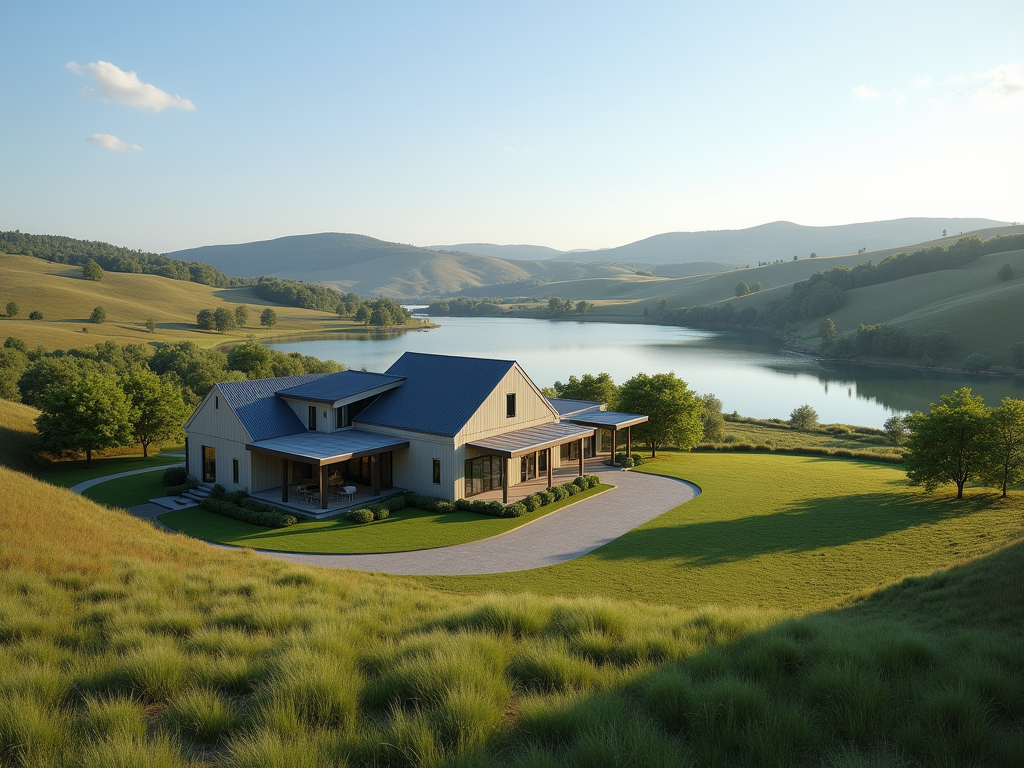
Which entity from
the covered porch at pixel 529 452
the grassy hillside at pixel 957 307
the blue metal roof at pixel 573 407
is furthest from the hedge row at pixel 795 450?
the grassy hillside at pixel 957 307

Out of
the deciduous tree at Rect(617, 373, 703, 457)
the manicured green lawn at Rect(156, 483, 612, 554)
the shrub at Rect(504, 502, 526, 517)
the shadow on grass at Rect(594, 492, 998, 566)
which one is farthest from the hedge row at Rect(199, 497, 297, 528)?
the deciduous tree at Rect(617, 373, 703, 457)

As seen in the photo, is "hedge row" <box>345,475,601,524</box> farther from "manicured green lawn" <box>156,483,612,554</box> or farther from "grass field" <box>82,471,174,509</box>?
"grass field" <box>82,471,174,509</box>

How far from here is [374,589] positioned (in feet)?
38.6

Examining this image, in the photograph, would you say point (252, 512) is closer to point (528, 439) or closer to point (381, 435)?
point (381, 435)

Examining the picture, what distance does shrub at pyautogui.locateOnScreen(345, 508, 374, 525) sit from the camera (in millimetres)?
22875

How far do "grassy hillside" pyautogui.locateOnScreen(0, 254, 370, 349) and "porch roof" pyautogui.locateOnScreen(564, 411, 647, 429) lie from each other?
63.5 m

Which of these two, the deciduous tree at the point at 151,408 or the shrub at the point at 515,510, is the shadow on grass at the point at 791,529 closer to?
the shrub at the point at 515,510

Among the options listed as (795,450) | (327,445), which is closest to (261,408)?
(327,445)

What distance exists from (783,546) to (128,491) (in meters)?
25.7

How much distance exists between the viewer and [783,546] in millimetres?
19703

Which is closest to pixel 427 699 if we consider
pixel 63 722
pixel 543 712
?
pixel 543 712

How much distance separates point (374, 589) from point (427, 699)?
6696mm

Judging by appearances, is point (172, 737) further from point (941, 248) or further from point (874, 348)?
point (941, 248)

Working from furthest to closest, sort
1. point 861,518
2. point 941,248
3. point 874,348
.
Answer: point 941,248
point 874,348
point 861,518
